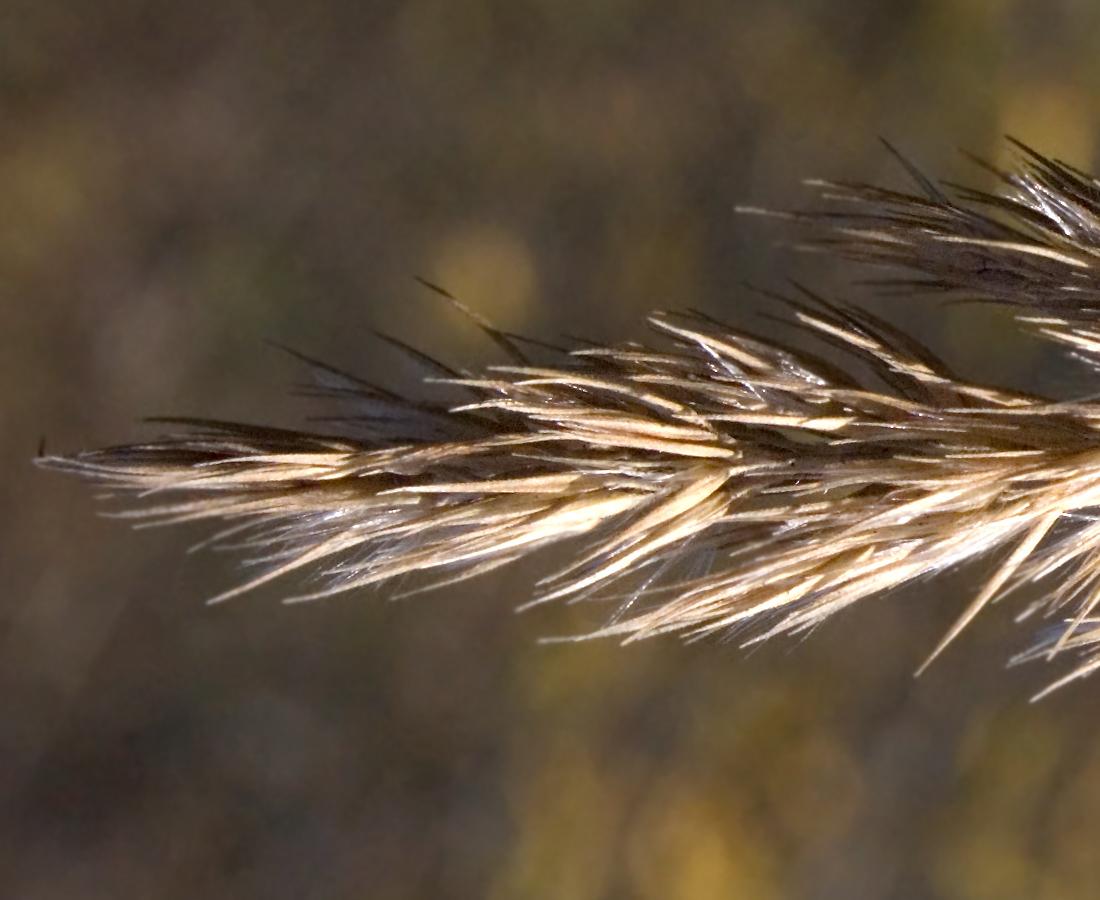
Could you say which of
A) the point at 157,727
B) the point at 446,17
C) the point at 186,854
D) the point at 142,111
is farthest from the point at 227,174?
the point at 186,854

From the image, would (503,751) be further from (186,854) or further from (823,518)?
(823,518)

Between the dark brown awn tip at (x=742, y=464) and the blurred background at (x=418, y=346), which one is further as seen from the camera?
the blurred background at (x=418, y=346)

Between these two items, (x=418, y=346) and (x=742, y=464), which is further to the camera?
(x=418, y=346)

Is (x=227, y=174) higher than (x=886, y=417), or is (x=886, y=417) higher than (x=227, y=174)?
(x=227, y=174)

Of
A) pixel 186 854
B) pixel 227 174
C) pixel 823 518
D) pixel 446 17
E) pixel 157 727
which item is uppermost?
pixel 446 17
